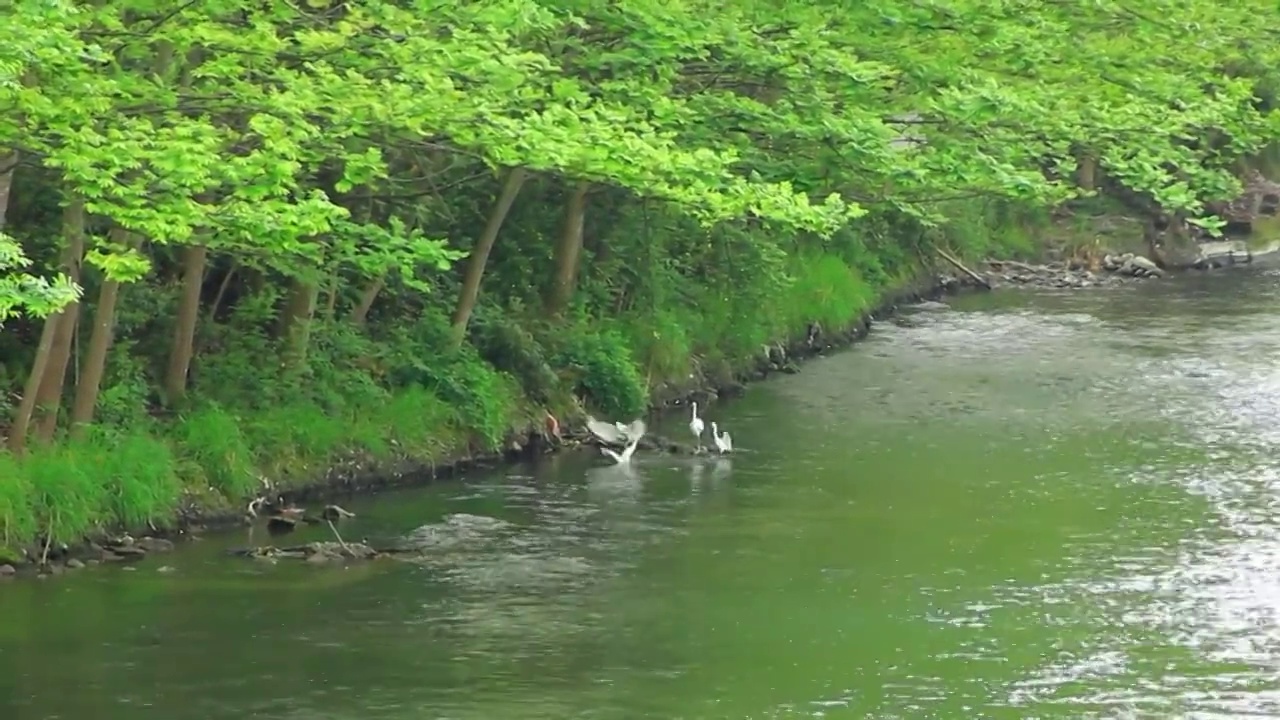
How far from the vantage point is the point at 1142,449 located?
83.6ft

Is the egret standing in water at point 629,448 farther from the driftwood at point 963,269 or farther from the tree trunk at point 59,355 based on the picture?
the driftwood at point 963,269

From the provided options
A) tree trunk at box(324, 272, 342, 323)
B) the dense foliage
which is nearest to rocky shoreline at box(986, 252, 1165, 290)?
the dense foliage

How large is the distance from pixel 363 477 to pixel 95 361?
3.57 m

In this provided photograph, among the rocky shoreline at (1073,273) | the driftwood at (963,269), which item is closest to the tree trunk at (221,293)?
the driftwood at (963,269)

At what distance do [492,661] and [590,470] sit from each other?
791 centimetres

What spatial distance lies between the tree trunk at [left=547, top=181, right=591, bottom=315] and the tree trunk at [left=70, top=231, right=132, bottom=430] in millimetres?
7927

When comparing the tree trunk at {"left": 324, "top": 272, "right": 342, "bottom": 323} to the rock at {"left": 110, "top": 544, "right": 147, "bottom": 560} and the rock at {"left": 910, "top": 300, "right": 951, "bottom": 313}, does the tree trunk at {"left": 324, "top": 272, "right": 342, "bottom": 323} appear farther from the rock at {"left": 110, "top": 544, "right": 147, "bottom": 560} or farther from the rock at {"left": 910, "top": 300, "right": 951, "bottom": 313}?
the rock at {"left": 910, "top": 300, "right": 951, "bottom": 313}

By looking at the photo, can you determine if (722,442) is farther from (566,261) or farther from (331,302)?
(331,302)

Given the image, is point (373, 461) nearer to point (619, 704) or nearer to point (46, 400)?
point (46, 400)

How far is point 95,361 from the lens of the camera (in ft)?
65.8

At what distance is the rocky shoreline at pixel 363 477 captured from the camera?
1881 centimetres

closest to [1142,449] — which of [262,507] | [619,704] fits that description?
[262,507]

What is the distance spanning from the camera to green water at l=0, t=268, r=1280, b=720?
50.6ft

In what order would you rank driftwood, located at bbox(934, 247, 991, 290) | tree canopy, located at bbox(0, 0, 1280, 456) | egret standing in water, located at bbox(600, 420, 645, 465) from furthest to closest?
driftwood, located at bbox(934, 247, 991, 290)
egret standing in water, located at bbox(600, 420, 645, 465)
tree canopy, located at bbox(0, 0, 1280, 456)
